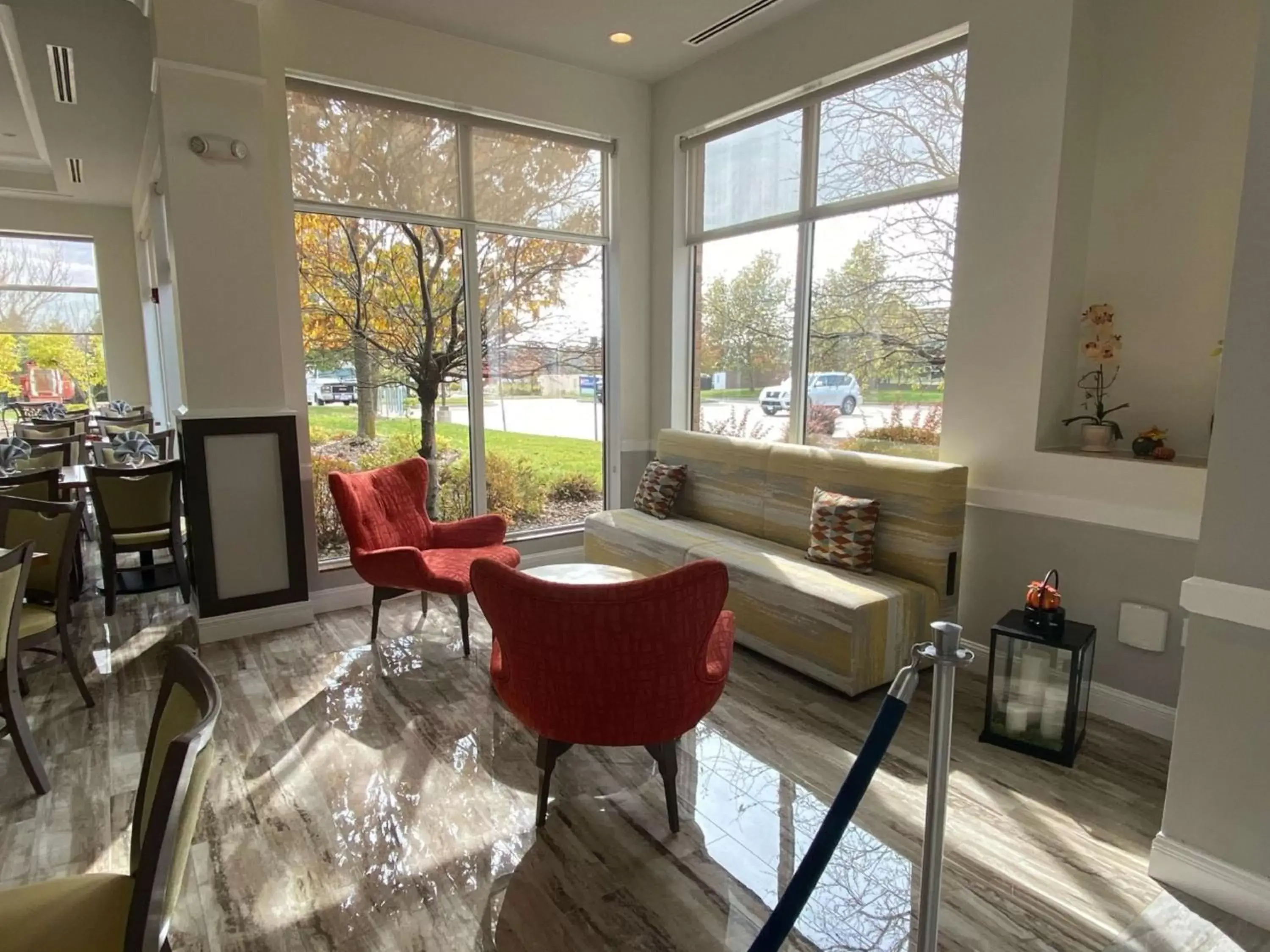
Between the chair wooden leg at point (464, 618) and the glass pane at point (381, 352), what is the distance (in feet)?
4.30

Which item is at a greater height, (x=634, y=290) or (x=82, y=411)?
(x=634, y=290)

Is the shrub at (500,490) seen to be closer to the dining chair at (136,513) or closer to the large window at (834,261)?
the large window at (834,261)

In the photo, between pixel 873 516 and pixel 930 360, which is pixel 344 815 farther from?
pixel 930 360

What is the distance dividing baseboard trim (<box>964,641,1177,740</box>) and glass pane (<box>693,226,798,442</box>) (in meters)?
2.26

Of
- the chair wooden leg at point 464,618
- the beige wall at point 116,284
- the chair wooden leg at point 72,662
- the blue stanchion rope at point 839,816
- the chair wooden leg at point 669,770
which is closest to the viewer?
the blue stanchion rope at point 839,816

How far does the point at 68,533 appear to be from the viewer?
9.64ft

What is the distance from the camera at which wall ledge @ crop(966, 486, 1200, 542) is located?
2.83 m

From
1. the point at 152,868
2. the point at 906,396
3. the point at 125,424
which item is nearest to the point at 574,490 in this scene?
the point at 906,396

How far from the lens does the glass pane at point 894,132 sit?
3.62m

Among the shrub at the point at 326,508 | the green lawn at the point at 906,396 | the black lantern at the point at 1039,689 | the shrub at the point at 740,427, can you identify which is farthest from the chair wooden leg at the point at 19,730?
the green lawn at the point at 906,396

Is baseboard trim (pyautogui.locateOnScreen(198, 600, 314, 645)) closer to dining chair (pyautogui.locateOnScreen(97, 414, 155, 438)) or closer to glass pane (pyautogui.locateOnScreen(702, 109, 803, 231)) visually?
dining chair (pyautogui.locateOnScreen(97, 414, 155, 438))

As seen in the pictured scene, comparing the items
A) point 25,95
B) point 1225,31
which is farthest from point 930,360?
point 25,95

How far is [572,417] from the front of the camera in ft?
18.1

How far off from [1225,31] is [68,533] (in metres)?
5.04
